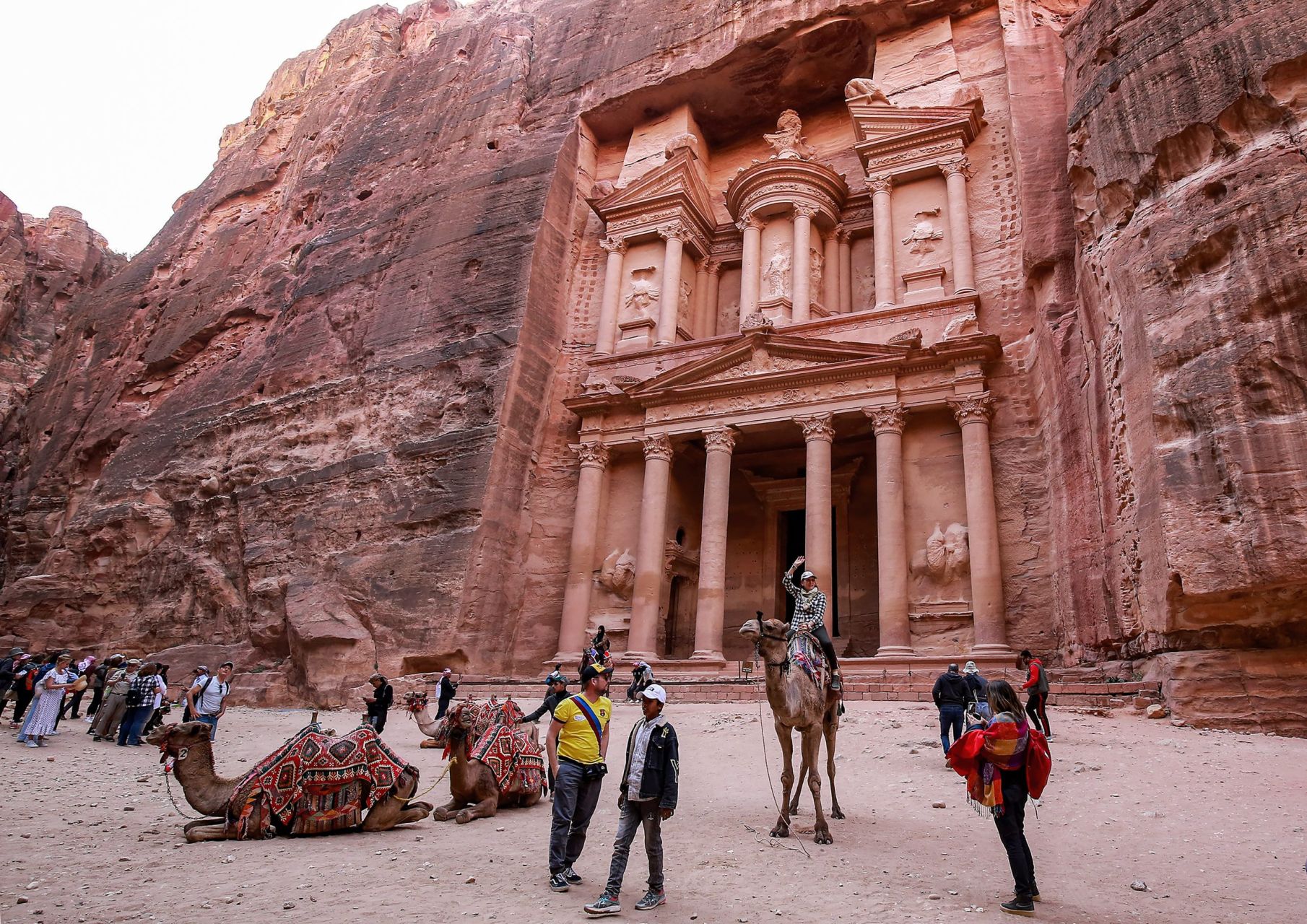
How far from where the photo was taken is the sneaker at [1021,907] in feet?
16.4

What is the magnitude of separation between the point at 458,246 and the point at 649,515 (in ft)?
36.0

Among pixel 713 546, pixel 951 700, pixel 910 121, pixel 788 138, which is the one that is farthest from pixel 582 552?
pixel 910 121

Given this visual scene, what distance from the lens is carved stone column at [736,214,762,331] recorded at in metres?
24.5

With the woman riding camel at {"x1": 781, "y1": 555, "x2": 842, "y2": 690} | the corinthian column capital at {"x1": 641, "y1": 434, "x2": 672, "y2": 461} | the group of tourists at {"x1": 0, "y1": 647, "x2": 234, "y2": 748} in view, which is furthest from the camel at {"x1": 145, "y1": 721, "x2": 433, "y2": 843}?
the corinthian column capital at {"x1": 641, "y1": 434, "x2": 672, "y2": 461}

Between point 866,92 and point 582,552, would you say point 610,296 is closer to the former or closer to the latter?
point 582,552

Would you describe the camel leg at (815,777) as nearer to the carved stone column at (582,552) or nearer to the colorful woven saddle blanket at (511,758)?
the colorful woven saddle blanket at (511,758)

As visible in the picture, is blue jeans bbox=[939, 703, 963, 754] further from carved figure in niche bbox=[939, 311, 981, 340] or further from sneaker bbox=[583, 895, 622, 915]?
carved figure in niche bbox=[939, 311, 981, 340]

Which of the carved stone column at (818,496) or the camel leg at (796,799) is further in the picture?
the carved stone column at (818,496)

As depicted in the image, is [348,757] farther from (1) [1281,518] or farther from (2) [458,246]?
(2) [458,246]

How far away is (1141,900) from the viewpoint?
17.3ft

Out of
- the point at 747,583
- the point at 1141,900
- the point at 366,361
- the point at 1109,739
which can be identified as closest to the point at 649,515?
the point at 747,583

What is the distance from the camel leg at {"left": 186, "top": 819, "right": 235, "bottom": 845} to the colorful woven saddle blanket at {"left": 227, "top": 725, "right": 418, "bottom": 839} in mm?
85

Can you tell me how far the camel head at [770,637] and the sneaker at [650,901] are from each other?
2.45 meters

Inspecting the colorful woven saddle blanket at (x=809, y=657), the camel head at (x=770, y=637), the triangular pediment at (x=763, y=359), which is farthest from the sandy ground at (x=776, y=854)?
the triangular pediment at (x=763, y=359)
